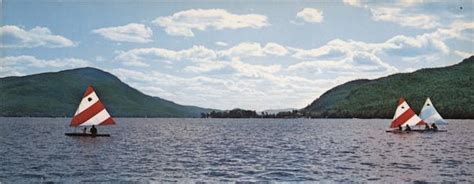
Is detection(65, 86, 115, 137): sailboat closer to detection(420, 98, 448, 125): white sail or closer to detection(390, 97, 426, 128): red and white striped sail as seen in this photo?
detection(390, 97, 426, 128): red and white striped sail

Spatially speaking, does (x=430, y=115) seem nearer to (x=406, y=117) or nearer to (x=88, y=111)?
(x=406, y=117)

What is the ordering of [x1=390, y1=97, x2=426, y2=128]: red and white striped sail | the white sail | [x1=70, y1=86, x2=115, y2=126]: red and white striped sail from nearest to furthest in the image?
[x1=70, y1=86, x2=115, y2=126]: red and white striped sail < [x1=390, y1=97, x2=426, y2=128]: red and white striped sail < the white sail

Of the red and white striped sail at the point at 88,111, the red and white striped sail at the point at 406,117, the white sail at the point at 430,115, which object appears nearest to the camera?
the red and white striped sail at the point at 88,111

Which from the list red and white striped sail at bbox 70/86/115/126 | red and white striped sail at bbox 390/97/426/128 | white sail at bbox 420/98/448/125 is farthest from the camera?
white sail at bbox 420/98/448/125

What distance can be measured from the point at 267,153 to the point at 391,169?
2149cm

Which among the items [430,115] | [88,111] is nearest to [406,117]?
[430,115]

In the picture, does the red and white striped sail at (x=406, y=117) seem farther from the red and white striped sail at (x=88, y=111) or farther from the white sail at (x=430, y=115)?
the red and white striped sail at (x=88, y=111)

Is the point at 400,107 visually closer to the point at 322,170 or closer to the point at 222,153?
the point at 222,153

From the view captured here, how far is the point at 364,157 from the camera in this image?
69.9m

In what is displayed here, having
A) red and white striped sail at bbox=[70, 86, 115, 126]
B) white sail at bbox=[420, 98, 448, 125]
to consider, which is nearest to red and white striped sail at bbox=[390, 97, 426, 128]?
white sail at bbox=[420, 98, 448, 125]

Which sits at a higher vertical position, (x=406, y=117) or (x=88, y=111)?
(x=88, y=111)

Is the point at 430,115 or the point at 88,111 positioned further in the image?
the point at 430,115

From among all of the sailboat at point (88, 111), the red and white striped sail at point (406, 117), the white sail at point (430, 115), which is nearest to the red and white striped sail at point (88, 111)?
the sailboat at point (88, 111)

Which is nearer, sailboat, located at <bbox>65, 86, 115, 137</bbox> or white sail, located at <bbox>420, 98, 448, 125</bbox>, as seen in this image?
sailboat, located at <bbox>65, 86, 115, 137</bbox>
